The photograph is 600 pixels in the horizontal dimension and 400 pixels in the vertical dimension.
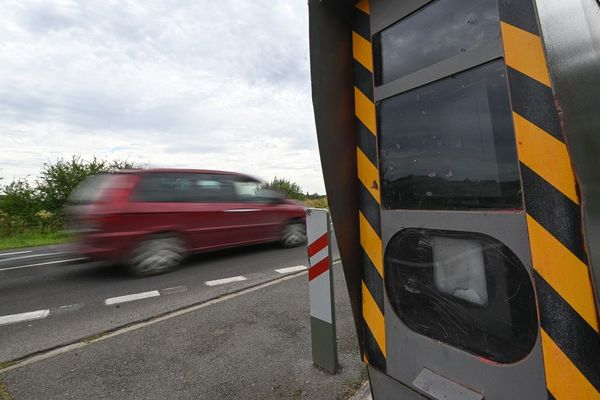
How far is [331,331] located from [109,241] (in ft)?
13.1

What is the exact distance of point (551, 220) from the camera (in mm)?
876

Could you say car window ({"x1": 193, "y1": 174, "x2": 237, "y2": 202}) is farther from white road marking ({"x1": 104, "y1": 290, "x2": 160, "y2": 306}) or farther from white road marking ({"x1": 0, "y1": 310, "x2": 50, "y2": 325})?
white road marking ({"x1": 0, "y1": 310, "x2": 50, "y2": 325})

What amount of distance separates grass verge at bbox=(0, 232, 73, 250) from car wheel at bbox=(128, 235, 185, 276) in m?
7.07

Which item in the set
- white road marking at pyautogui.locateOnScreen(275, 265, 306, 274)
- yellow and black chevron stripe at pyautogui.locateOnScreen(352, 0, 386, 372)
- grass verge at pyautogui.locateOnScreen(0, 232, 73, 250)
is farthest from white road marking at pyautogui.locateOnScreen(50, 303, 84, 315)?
grass verge at pyautogui.locateOnScreen(0, 232, 73, 250)

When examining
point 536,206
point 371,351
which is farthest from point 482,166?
point 371,351

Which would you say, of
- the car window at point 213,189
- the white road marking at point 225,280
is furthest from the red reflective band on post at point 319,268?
the car window at point 213,189

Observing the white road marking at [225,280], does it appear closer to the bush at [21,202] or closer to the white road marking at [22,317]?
the white road marking at [22,317]

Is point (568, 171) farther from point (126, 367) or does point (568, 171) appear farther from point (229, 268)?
point (229, 268)

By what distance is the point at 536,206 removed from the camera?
2.96 feet

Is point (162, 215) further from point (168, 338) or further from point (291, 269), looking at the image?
point (168, 338)

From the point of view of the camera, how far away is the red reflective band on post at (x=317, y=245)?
233cm

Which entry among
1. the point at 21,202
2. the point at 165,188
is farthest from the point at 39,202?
the point at 165,188

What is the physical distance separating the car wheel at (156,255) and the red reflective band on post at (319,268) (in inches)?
147

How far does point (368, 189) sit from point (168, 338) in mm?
2592
